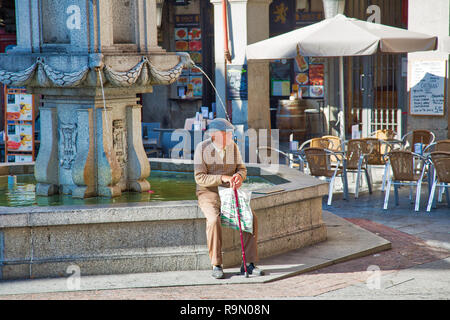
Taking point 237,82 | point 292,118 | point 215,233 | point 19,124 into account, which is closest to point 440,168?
point 215,233

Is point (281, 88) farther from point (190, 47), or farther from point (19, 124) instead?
point (19, 124)

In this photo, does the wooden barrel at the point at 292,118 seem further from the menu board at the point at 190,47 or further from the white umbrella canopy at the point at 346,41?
the white umbrella canopy at the point at 346,41

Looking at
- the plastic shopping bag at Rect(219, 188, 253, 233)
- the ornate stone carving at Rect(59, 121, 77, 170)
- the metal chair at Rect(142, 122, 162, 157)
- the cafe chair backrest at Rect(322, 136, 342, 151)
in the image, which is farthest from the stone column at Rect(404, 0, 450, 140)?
the plastic shopping bag at Rect(219, 188, 253, 233)

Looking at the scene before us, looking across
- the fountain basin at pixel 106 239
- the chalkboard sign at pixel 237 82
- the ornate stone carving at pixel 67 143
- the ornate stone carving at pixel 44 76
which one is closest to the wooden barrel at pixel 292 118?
the chalkboard sign at pixel 237 82

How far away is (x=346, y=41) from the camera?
1148 cm

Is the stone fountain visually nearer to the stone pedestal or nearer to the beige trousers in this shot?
the stone pedestal

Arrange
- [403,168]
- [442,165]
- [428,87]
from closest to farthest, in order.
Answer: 1. [442,165]
2. [403,168]
3. [428,87]

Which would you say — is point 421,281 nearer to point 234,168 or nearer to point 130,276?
point 234,168

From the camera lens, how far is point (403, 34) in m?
11.6

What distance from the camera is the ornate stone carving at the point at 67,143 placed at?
8545mm

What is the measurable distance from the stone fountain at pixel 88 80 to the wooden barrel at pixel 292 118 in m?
10.3

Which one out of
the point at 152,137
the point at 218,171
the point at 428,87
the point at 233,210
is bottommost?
the point at 233,210

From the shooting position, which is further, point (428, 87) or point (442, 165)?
point (428, 87)

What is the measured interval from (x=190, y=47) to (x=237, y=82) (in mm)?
5859
